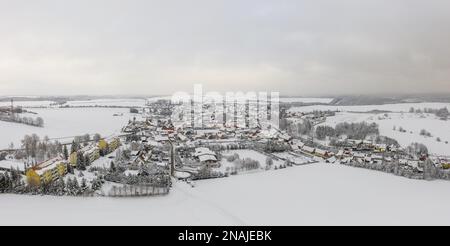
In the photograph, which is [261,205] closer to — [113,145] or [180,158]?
[180,158]

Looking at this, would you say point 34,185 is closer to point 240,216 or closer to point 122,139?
Answer: point 240,216

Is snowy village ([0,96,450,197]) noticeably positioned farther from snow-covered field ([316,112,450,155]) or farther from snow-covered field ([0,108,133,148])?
snow-covered field ([0,108,133,148])

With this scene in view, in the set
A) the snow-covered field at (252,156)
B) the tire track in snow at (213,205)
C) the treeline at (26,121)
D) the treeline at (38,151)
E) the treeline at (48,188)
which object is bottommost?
the tire track in snow at (213,205)

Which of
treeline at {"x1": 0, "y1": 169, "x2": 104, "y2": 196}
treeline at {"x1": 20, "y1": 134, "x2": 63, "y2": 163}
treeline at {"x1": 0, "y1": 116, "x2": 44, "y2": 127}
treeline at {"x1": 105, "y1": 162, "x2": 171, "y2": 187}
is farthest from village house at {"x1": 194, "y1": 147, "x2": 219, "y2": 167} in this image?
treeline at {"x1": 0, "y1": 116, "x2": 44, "y2": 127}

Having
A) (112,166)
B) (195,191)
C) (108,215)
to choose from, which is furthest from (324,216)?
(112,166)

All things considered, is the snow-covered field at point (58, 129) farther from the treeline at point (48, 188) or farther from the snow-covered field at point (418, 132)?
the snow-covered field at point (418, 132)

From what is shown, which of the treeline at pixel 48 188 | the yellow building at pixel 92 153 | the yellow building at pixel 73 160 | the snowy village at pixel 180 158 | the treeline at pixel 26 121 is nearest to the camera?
the treeline at pixel 48 188

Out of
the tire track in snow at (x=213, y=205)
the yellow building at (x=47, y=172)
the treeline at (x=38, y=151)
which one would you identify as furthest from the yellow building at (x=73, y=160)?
the tire track in snow at (x=213, y=205)

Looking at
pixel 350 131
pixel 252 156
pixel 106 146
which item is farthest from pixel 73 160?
pixel 350 131

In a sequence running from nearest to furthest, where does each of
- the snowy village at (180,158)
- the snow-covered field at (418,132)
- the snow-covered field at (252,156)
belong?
the snowy village at (180,158) < the snow-covered field at (252,156) < the snow-covered field at (418,132)
